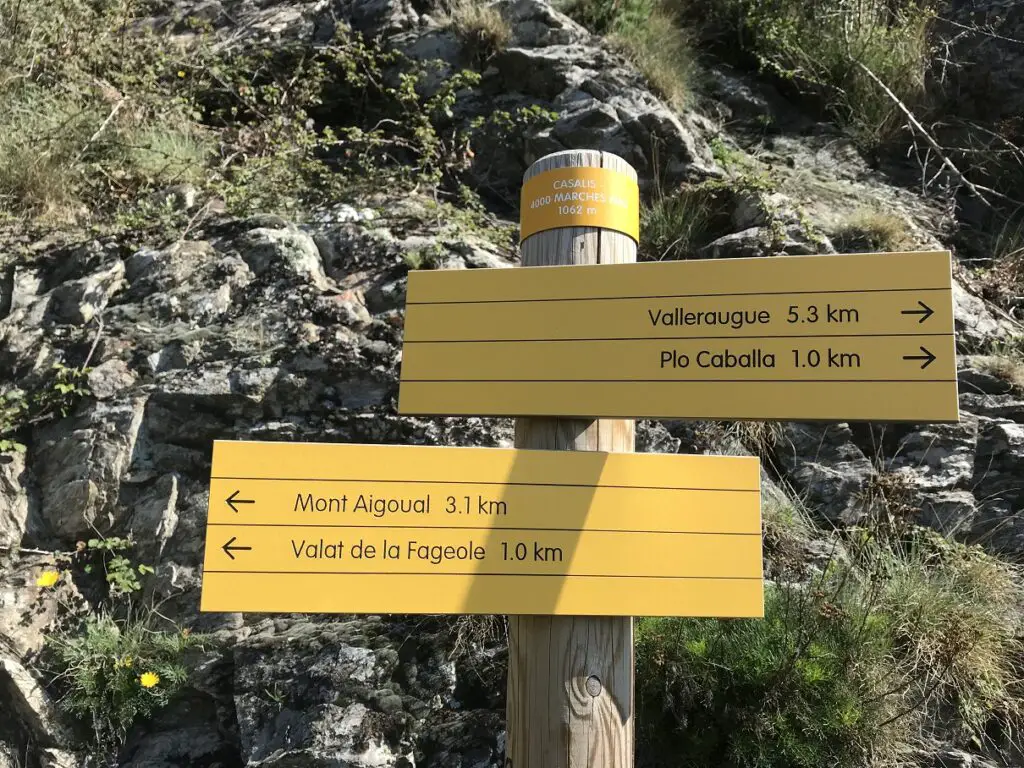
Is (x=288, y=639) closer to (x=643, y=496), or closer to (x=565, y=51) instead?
(x=643, y=496)

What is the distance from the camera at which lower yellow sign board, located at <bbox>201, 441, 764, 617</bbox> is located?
1.65m

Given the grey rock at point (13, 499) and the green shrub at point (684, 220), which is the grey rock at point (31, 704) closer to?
the grey rock at point (13, 499)

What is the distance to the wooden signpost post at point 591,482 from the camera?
1.66 metres

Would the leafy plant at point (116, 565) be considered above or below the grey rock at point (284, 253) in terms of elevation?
below

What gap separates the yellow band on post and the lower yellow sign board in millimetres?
631

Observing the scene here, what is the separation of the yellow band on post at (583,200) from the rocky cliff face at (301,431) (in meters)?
1.74

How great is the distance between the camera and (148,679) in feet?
9.46

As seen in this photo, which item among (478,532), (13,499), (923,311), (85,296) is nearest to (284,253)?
(85,296)

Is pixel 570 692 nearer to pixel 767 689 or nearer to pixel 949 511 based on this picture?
pixel 767 689

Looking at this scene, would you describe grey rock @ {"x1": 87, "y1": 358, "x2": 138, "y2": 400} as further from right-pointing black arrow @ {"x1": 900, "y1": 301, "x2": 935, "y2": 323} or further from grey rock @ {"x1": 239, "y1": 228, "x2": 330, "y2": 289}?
right-pointing black arrow @ {"x1": 900, "y1": 301, "x2": 935, "y2": 323}

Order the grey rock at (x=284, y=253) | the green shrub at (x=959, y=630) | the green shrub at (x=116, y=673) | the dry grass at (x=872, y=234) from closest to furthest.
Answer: the green shrub at (x=959, y=630), the green shrub at (x=116, y=673), the grey rock at (x=284, y=253), the dry grass at (x=872, y=234)

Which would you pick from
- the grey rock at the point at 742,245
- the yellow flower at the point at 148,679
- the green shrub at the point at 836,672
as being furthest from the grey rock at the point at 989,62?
the yellow flower at the point at 148,679

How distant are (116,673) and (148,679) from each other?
0.69ft

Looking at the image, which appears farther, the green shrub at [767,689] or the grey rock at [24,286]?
the grey rock at [24,286]
